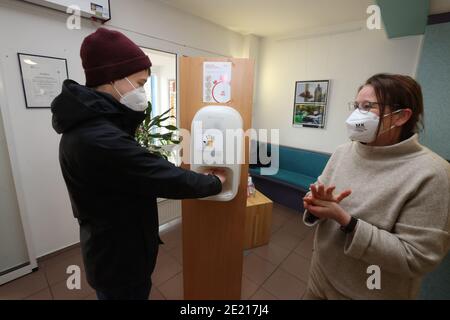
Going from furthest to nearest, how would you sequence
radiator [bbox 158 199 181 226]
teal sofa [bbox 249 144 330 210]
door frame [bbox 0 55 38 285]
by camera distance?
1. teal sofa [bbox 249 144 330 210]
2. radiator [bbox 158 199 181 226]
3. door frame [bbox 0 55 38 285]

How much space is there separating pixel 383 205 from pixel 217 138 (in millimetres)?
810

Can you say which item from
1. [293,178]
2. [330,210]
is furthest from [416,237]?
[293,178]

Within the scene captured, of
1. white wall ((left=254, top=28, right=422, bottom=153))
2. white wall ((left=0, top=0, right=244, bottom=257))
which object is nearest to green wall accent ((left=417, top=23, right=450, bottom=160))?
white wall ((left=254, top=28, right=422, bottom=153))

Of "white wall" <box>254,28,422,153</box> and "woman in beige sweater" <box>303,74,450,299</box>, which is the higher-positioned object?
"white wall" <box>254,28,422,153</box>

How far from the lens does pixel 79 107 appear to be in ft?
2.54

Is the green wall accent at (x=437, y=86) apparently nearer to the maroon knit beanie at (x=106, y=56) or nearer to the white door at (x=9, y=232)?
the maroon knit beanie at (x=106, y=56)

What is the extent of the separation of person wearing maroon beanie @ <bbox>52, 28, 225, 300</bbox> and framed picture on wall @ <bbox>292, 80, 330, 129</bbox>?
9.34 feet

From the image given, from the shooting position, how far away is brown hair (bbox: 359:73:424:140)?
0.77 metres

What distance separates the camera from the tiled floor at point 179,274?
1760mm

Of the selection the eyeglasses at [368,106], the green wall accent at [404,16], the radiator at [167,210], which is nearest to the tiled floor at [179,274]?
the radiator at [167,210]

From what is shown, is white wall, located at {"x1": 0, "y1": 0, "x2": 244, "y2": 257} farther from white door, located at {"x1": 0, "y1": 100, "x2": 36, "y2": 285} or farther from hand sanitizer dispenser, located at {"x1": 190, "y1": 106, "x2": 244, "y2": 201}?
hand sanitizer dispenser, located at {"x1": 190, "y1": 106, "x2": 244, "y2": 201}

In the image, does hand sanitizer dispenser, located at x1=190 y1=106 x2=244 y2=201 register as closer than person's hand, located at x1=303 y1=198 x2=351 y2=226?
No

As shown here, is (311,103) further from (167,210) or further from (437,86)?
(167,210)

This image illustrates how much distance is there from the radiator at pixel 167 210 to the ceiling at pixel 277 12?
2.48 metres
